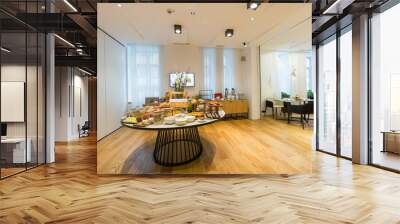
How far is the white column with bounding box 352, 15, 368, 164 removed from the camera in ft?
16.1

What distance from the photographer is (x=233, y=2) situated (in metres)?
4.30

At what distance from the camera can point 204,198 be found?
3.34m

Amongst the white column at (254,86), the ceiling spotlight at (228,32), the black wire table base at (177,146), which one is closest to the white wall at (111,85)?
the black wire table base at (177,146)

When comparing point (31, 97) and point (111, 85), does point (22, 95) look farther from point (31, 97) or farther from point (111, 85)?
point (111, 85)

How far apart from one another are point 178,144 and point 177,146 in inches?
1.3

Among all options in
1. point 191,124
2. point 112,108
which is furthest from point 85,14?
point 191,124

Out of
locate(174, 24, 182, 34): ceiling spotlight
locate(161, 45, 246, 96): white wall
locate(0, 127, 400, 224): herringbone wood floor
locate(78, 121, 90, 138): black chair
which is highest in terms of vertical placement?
locate(174, 24, 182, 34): ceiling spotlight

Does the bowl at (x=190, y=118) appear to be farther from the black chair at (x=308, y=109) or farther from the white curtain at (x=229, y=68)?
the black chair at (x=308, y=109)

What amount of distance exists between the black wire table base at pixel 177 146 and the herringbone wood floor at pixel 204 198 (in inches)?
11.1

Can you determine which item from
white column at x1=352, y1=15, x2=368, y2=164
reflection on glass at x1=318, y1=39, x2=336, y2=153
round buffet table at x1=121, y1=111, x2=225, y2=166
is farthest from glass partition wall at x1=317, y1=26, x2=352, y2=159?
round buffet table at x1=121, y1=111, x2=225, y2=166

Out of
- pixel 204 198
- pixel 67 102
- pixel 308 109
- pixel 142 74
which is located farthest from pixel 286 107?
pixel 67 102

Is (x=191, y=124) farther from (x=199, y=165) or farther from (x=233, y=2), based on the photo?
(x=233, y=2)

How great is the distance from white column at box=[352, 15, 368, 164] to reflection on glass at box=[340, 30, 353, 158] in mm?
217

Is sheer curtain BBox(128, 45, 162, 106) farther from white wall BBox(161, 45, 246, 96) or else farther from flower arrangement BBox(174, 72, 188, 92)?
flower arrangement BBox(174, 72, 188, 92)
